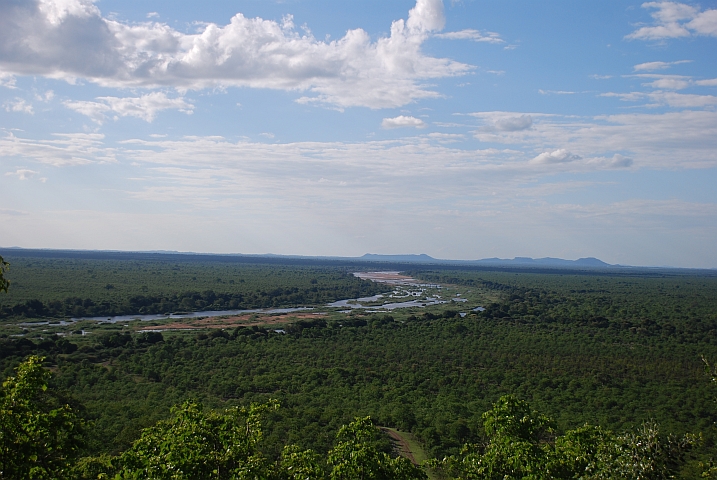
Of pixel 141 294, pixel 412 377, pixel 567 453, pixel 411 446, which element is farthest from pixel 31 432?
pixel 141 294

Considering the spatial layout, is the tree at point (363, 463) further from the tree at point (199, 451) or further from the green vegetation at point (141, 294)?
the green vegetation at point (141, 294)

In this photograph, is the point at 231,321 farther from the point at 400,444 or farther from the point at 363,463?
the point at 363,463

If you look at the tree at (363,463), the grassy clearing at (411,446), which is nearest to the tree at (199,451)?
the tree at (363,463)

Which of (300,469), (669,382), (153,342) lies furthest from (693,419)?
(153,342)

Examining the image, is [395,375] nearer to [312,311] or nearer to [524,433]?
[524,433]

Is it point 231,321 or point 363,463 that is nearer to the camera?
point 363,463

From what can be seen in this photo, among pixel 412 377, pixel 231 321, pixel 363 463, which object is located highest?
pixel 363 463
